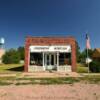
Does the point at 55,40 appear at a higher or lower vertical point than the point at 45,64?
higher

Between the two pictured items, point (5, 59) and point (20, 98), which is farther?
point (5, 59)

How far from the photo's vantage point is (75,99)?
9.63m

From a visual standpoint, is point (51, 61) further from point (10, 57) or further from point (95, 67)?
point (10, 57)

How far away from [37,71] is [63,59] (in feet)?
14.0

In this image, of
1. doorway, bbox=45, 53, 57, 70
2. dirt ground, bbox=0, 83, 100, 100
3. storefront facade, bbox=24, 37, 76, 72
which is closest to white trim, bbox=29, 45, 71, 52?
storefront facade, bbox=24, 37, 76, 72

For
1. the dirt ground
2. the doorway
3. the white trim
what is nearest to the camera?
the dirt ground

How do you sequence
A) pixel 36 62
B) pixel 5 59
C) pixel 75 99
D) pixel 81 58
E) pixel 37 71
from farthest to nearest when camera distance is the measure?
pixel 81 58
pixel 5 59
pixel 36 62
pixel 37 71
pixel 75 99

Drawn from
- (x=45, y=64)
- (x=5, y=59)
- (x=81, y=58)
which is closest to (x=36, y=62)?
(x=45, y=64)

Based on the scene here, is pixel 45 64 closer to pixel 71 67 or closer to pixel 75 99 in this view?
pixel 71 67

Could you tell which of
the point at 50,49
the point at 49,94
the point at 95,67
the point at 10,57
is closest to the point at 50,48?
the point at 50,49

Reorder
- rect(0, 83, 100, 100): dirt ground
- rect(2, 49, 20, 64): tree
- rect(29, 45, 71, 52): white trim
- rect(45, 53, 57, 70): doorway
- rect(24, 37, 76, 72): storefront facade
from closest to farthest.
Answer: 1. rect(0, 83, 100, 100): dirt ground
2. rect(24, 37, 76, 72): storefront facade
3. rect(29, 45, 71, 52): white trim
4. rect(45, 53, 57, 70): doorway
5. rect(2, 49, 20, 64): tree

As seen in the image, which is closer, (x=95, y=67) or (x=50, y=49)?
(x=50, y=49)

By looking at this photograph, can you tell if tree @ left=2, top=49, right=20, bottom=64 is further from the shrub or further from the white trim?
the shrub

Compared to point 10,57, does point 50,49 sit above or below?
below
